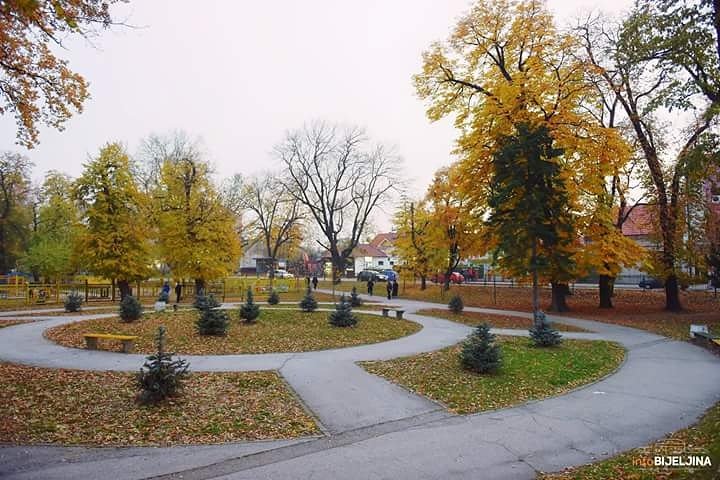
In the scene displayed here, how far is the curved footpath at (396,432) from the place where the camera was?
5.39m

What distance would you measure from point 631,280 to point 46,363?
47.8m

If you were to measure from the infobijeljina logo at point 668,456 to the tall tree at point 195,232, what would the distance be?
27586mm

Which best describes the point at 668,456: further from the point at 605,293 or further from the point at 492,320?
the point at 605,293

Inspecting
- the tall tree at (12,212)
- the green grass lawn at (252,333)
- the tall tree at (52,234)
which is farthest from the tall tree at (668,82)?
the tall tree at (12,212)

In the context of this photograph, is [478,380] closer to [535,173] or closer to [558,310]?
[535,173]

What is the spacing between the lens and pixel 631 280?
45281 mm

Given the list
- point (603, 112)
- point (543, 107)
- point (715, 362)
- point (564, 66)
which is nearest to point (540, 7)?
point (564, 66)

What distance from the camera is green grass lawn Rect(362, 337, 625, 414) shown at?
8438 millimetres

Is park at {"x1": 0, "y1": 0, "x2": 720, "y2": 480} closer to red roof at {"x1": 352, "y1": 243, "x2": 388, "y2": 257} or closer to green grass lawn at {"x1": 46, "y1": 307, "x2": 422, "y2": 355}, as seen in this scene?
green grass lawn at {"x1": 46, "y1": 307, "x2": 422, "y2": 355}

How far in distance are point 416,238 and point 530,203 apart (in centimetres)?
2207

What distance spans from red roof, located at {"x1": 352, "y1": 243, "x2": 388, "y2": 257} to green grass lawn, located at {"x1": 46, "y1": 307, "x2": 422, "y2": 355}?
72.3 m

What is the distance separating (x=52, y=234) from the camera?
150 feet

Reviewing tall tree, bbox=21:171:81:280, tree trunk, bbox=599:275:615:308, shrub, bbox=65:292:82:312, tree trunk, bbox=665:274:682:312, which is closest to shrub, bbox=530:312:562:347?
tree trunk, bbox=665:274:682:312

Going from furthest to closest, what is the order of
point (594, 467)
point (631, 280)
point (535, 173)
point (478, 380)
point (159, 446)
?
point (631, 280), point (535, 173), point (478, 380), point (159, 446), point (594, 467)
